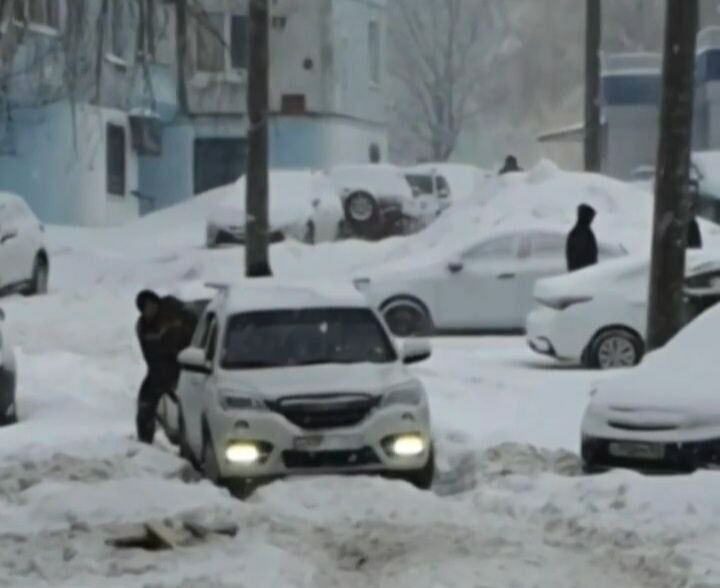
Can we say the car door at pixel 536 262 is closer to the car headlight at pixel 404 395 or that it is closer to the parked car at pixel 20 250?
the parked car at pixel 20 250

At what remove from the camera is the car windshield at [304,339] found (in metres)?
15.1

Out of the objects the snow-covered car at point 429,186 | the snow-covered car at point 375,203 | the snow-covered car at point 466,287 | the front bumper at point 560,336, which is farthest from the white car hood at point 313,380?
the snow-covered car at point 429,186

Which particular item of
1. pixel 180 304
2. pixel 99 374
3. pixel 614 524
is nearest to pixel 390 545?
pixel 614 524

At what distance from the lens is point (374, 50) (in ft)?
187

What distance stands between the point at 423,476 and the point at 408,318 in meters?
12.5

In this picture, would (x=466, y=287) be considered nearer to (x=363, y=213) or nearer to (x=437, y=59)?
(x=363, y=213)

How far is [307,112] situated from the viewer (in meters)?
52.0

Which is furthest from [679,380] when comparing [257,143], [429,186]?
[429,186]

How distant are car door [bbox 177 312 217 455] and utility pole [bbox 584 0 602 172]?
27.1m

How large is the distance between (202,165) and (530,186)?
18.2 meters

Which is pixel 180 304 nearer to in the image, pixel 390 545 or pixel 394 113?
pixel 390 545

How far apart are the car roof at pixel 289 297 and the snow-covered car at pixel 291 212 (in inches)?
812

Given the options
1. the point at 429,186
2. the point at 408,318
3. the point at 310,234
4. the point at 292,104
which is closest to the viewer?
the point at 408,318

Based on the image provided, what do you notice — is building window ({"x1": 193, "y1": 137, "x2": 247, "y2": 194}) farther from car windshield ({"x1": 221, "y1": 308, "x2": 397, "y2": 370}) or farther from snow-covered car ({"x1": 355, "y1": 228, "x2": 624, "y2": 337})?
car windshield ({"x1": 221, "y1": 308, "x2": 397, "y2": 370})
